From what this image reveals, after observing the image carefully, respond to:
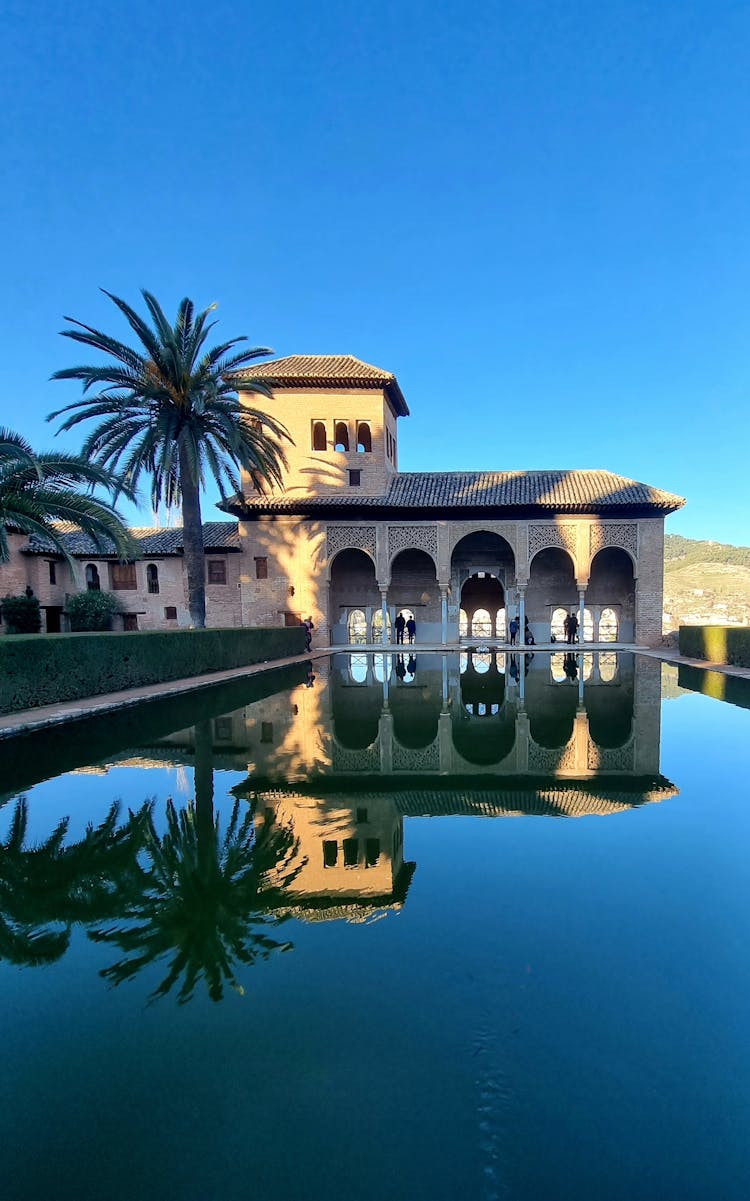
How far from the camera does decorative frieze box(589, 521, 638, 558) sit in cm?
2206

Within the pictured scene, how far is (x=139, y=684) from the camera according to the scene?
11.4 metres

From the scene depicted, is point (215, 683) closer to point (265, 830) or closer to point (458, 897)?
point (265, 830)

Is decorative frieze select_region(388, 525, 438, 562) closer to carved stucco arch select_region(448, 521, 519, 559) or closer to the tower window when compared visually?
carved stucco arch select_region(448, 521, 519, 559)

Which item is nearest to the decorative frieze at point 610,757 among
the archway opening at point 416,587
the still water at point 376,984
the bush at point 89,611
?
the still water at point 376,984

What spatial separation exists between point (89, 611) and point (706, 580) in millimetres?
63607

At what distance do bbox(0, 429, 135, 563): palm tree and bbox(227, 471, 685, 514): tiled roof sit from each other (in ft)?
34.8

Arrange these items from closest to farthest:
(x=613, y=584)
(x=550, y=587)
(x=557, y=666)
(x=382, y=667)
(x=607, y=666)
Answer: (x=607, y=666) → (x=557, y=666) → (x=382, y=667) → (x=613, y=584) → (x=550, y=587)

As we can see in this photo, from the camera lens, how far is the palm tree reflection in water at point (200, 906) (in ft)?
8.18

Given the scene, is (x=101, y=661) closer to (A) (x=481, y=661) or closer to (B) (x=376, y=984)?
(B) (x=376, y=984)

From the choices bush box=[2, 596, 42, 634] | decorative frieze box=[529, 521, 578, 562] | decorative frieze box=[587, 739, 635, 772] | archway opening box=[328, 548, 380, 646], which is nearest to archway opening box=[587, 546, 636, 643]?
decorative frieze box=[529, 521, 578, 562]

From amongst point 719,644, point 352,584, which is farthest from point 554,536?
point 352,584

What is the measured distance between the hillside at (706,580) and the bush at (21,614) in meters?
32.5

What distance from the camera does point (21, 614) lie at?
19.9 meters

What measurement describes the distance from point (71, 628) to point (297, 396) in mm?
12826
